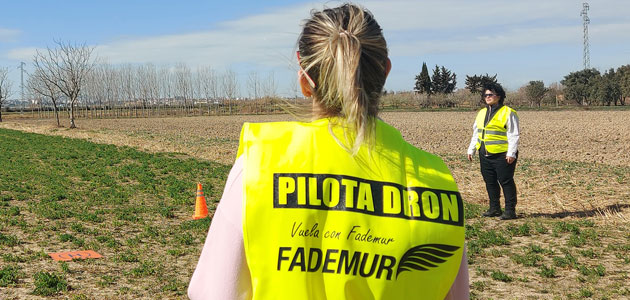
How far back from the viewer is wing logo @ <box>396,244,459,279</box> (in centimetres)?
155

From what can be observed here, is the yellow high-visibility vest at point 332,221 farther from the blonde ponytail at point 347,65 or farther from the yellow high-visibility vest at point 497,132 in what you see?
the yellow high-visibility vest at point 497,132

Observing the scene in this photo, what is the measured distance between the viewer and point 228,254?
5.04 feet

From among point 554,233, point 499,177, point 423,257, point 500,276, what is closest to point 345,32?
point 423,257

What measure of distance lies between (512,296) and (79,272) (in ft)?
15.6

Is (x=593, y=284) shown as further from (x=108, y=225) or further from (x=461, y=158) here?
(x=461, y=158)

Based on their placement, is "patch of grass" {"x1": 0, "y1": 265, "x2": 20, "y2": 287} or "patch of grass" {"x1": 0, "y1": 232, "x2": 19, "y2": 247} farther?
"patch of grass" {"x1": 0, "y1": 232, "x2": 19, "y2": 247}

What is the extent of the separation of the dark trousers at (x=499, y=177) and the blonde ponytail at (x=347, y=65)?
329 inches

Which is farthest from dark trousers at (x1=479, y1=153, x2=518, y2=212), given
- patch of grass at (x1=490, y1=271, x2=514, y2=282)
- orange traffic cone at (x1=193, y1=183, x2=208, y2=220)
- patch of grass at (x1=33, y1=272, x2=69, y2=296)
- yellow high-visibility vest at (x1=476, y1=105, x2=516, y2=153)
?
patch of grass at (x1=33, y1=272, x2=69, y2=296)

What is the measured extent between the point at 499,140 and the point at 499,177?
0.58 metres

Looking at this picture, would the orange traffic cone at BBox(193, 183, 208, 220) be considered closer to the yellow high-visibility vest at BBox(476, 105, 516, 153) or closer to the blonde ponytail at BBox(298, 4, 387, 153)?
the yellow high-visibility vest at BBox(476, 105, 516, 153)

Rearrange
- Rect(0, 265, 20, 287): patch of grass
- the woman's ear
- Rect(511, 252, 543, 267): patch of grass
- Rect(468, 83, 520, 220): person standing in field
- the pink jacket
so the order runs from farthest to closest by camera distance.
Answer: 1. Rect(468, 83, 520, 220): person standing in field
2. Rect(511, 252, 543, 267): patch of grass
3. Rect(0, 265, 20, 287): patch of grass
4. the woman's ear
5. the pink jacket

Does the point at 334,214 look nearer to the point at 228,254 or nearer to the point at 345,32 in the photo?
the point at 228,254

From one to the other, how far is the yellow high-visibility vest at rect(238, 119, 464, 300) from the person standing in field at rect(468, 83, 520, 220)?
832cm

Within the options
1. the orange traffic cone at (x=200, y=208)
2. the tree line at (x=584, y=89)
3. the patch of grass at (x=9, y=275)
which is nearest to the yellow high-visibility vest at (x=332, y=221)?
the patch of grass at (x=9, y=275)
